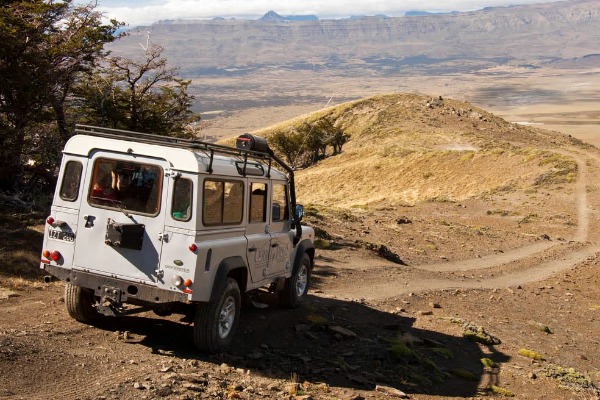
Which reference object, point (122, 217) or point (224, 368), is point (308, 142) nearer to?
point (122, 217)

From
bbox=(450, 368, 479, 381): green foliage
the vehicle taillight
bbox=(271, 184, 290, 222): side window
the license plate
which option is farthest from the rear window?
bbox=(450, 368, 479, 381): green foliage

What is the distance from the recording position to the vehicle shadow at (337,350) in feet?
31.2

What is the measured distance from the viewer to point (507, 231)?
32281 mm

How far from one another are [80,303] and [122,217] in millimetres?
1767

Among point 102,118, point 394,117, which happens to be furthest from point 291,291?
point 394,117

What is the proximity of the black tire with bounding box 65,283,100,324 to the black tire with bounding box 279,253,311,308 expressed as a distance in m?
3.79

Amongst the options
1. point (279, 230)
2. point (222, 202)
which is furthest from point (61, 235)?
point (279, 230)

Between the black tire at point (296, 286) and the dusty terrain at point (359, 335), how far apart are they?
218 millimetres

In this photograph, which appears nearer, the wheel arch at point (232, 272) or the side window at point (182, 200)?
the side window at point (182, 200)

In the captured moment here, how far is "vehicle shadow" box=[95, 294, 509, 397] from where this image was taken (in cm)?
950

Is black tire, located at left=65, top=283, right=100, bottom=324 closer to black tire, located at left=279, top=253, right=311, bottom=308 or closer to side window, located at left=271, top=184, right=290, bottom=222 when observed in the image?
side window, located at left=271, top=184, right=290, bottom=222

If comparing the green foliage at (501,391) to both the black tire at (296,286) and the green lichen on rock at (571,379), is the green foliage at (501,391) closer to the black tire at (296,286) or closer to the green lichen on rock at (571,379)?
the green lichen on rock at (571,379)

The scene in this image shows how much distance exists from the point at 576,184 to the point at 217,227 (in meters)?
39.3

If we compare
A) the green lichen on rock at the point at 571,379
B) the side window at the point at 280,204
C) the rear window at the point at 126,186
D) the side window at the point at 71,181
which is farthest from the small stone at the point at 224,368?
the green lichen on rock at the point at 571,379
